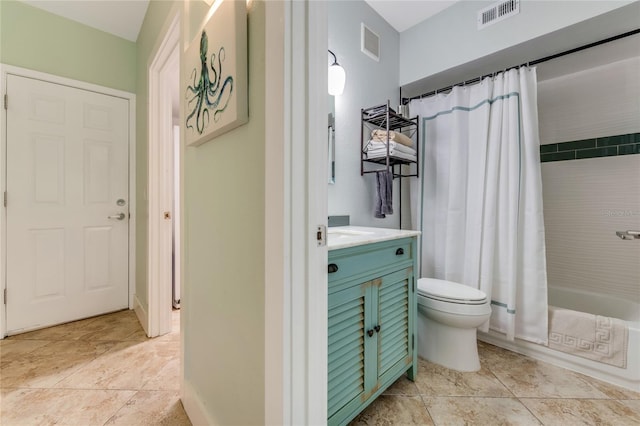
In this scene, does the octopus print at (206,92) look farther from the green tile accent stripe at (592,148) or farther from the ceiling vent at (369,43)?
the green tile accent stripe at (592,148)

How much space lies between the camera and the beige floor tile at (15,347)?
5.38 feet

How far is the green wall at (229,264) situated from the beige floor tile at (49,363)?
0.85 metres

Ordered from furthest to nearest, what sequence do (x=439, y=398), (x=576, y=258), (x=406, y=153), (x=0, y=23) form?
(x=576, y=258) < (x=406, y=153) < (x=0, y=23) < (x=439, y=398)

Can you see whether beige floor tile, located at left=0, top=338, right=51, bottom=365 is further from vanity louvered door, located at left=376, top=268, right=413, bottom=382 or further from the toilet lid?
the toilet lid

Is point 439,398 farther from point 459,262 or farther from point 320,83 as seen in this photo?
point 320,83

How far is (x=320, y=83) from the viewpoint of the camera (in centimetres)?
68

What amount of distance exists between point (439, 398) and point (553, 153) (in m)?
2.16

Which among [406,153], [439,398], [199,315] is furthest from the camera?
[406,153]

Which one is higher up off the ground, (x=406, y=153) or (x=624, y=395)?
(x=406, y=153)

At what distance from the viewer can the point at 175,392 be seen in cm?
135

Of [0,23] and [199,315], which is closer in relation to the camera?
[199,315]

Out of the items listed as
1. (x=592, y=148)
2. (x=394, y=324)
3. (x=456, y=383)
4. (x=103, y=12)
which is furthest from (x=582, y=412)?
(x=103, y=12)

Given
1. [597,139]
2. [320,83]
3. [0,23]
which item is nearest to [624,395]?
[597,139]

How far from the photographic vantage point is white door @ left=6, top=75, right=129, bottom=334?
1.93 m
